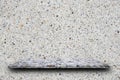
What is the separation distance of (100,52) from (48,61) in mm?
265

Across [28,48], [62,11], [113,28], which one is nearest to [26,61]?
[28,48]

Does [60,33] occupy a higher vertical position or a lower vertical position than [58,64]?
higher

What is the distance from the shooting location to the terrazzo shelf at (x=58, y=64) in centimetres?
123

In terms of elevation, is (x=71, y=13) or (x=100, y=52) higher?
(x=71, y=13)

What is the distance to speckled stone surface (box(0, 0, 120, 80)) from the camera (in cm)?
126

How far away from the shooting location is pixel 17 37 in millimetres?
1288

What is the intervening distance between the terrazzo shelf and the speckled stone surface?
0.03m

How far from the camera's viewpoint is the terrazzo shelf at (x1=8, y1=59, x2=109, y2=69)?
123 centimetres

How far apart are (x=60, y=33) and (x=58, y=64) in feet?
0.53

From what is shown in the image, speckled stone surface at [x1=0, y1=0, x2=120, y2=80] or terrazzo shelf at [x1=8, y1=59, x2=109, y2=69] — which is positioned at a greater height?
speckled stone surface at [x1=0, y1=0, x2=120, y2=80]

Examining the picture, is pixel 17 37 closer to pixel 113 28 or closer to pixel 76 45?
pixel 76 45

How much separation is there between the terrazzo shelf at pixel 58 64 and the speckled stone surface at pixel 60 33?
1.1 inches

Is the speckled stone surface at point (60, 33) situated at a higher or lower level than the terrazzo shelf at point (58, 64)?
higher

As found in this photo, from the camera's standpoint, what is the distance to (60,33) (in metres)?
1.29
